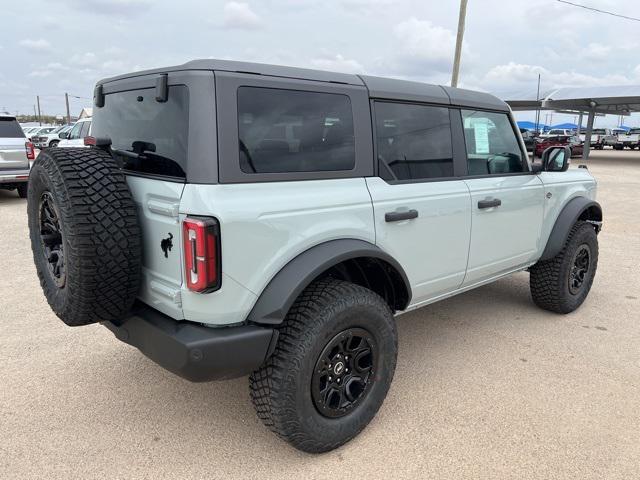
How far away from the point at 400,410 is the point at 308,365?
2.93ft

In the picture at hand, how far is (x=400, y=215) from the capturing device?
9.00 ft

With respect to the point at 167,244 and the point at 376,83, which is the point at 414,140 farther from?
the point at 167,244

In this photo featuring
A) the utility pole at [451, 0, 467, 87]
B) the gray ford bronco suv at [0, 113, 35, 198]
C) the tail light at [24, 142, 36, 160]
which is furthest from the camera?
the utility pole at [451, 0, 467, 87]

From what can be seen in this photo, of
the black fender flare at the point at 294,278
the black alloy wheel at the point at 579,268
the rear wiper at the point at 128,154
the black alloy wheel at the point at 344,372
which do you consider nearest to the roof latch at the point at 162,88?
the rear wiper at the point at 128,154

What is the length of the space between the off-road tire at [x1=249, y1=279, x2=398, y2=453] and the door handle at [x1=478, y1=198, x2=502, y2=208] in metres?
1.18

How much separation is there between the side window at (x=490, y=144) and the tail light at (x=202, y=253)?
203 cm

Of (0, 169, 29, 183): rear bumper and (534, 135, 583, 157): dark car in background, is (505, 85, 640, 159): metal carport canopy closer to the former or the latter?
(534, 135, 583, 157): dark car in background

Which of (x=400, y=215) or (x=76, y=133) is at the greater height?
(x=76, y=133)

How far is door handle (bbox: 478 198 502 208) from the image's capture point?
3289 millimetres

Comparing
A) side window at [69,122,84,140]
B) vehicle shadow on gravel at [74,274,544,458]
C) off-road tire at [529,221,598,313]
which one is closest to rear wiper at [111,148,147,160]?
vehicle shadow on gravel at [74,274,544,458]

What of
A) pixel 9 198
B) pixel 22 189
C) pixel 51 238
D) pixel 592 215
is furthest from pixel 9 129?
pixel 592 215

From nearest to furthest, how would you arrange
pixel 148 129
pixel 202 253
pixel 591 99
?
pixel 202 253 < pixel 148 129 < pixel 591 99

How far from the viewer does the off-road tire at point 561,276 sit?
4.21 m

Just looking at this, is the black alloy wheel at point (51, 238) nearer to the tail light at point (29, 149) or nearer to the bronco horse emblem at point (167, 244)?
the bronco horse emblem at point (167, 244)
